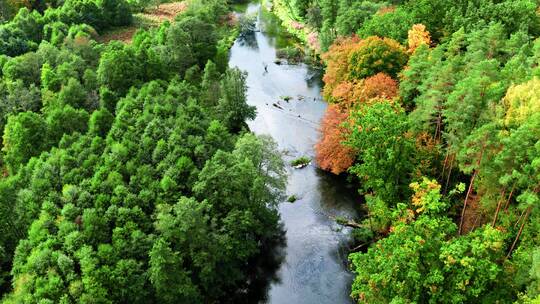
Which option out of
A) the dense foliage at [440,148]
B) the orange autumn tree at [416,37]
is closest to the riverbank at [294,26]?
the dense foliage at [440,148]

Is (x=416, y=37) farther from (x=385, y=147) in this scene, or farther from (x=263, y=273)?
(x=263, y=273)

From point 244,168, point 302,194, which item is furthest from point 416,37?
point 244,168

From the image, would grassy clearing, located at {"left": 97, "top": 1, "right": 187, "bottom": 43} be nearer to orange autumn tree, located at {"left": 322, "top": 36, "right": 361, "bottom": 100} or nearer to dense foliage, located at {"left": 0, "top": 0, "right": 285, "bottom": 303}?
dense foliage, located at {"left": 0, "top": 0, "right": 285, "bottom": 303}

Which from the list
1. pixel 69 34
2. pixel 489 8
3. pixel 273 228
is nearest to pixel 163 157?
pixel 273 228

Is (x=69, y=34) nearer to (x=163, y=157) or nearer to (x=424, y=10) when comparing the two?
(x=163, y=157)

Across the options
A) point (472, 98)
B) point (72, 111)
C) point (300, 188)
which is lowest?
point (300, 188)

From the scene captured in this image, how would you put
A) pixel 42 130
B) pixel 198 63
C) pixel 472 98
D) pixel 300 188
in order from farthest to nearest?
pixel 198 63
pixel 300 188
pixel 42 130
pixel 472 98

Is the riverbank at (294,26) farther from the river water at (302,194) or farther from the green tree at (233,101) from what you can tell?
the green tree at (233,101)

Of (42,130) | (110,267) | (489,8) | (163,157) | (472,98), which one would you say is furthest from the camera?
(489,8)
